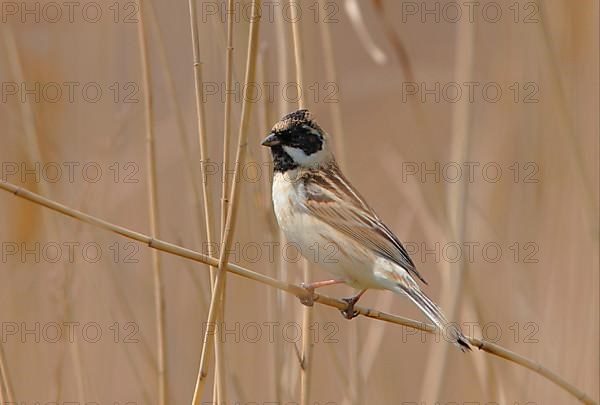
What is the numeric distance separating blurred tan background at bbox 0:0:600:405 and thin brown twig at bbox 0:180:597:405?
1.86ft

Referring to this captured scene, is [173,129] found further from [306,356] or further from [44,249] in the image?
[306,356]

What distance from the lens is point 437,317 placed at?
2.84m

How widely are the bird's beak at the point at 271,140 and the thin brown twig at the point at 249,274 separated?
2.51 feet

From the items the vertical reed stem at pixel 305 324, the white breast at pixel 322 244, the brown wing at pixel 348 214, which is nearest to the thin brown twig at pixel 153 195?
the vertical reed stem at pixel 305 324

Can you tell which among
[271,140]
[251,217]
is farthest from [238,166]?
[251,217]

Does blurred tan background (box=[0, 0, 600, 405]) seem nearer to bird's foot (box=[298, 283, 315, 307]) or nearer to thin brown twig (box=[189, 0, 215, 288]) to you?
bird's foot (box=[298, 283, 315, 307])

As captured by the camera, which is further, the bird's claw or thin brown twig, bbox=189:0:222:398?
the bird's claw

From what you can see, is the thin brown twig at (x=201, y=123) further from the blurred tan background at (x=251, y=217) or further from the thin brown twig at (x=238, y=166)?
the blurred tan background at (x=251, y=217)

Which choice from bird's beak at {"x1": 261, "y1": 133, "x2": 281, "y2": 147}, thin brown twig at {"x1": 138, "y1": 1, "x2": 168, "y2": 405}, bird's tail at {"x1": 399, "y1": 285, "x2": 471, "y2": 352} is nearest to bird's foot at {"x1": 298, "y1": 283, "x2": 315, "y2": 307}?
bird's tail at {"x1": 399, "y1": 285, "x2": 471, "y2": 352}

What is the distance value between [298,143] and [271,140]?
10.1 inches

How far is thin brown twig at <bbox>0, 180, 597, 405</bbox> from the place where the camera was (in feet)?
7.01

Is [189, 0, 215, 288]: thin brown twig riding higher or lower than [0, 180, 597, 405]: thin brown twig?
higher

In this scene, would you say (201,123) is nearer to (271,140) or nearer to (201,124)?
(201,124)

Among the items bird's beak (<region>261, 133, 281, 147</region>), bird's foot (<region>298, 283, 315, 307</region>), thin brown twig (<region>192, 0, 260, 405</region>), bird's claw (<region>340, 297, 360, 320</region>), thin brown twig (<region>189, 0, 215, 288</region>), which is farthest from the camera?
bird's beak (<region>261, 133, 281, 147</region>)
